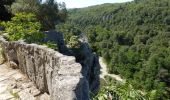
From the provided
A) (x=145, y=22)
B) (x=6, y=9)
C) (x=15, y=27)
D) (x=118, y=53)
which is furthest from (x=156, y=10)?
(x=15, y=27)

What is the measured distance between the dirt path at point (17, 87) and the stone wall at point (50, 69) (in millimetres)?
143

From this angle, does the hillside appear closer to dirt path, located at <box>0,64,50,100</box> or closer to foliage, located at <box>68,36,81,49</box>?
foliage, located at <box>68,36,81,49</box>

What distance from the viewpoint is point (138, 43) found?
104m

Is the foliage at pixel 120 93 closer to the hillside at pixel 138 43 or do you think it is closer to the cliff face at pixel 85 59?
the cliff face at pixel 85 59

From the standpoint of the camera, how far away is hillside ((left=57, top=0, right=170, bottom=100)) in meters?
77.4

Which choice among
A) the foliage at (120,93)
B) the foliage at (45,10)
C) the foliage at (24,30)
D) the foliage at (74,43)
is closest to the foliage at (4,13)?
the foliage at (45,10)

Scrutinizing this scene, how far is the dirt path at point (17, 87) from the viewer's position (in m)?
8.11

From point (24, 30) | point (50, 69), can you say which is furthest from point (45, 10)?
point (50, 69)

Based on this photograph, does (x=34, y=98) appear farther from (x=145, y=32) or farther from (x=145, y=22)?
(x=145, y=22)

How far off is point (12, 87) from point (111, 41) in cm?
10211

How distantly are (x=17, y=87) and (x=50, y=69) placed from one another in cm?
185

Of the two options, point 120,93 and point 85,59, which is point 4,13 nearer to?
point 85,59

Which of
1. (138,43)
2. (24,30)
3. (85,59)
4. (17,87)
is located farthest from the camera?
(138,43)

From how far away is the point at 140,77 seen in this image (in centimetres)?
7712
